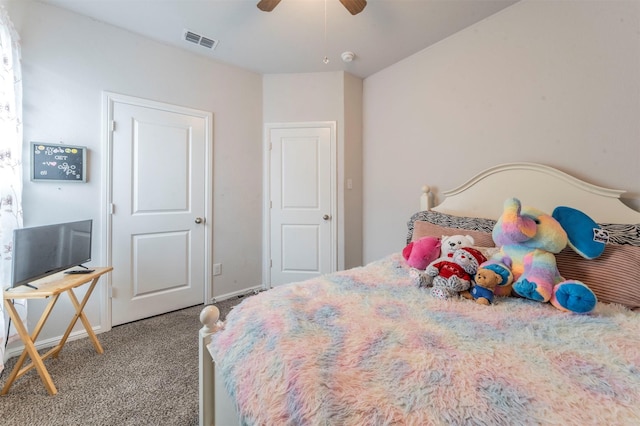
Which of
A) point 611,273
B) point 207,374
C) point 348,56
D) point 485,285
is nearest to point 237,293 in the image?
point 207,374

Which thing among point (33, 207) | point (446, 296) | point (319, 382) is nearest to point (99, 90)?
point (33, 207)

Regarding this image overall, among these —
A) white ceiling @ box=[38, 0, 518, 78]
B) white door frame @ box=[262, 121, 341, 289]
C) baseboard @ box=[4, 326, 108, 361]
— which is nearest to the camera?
baseboard @ box=[4, 326, 108, 361]

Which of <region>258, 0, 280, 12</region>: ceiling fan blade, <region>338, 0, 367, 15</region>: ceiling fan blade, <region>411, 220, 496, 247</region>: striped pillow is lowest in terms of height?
<region>411, 220, 496, 247</region>: striped pillow

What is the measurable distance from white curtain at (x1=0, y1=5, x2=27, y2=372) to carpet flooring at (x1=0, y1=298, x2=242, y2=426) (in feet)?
1.12

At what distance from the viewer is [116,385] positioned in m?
1.56

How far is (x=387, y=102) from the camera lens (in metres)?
2.86

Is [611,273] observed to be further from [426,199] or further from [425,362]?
[426,199]

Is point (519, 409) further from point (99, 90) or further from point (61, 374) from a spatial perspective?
point (99, 90)

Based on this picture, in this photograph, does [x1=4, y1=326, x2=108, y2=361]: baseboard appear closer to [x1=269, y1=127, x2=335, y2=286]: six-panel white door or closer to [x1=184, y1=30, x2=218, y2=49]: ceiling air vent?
[x1=269, y1=127, x2=335, y2=286]: six-panel white door

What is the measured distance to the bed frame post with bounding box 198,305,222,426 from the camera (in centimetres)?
101

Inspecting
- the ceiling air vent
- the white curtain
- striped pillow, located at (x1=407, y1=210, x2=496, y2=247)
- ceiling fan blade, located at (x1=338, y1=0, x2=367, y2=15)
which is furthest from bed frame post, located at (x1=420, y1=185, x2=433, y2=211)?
the white curtain

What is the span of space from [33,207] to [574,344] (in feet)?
10.1

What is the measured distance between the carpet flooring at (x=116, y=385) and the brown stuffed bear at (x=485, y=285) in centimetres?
151

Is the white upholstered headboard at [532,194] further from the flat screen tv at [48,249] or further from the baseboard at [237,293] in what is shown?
the flat screen tv at [48,249]
